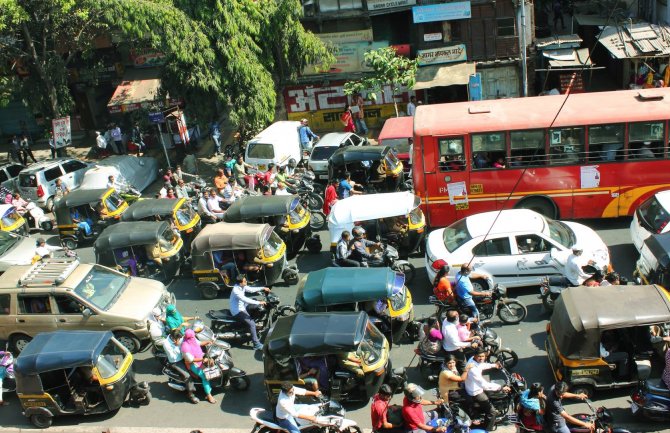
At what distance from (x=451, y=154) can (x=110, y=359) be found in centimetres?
921

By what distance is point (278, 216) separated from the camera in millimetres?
17312

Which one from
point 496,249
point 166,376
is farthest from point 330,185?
point 166,376

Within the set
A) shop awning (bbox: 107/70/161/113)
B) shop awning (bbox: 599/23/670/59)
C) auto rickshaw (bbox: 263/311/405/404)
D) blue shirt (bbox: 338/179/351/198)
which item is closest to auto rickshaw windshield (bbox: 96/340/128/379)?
auto rickshaw (bbox: 263/311/405/404)

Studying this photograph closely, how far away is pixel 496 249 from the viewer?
14.2 metres

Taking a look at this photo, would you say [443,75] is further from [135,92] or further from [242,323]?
[242,323]

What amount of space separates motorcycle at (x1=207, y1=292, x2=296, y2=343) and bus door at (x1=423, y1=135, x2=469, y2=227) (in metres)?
5.04

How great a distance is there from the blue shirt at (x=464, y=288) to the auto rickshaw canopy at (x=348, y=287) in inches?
42.1

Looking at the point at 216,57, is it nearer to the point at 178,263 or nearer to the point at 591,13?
the point at 178,263

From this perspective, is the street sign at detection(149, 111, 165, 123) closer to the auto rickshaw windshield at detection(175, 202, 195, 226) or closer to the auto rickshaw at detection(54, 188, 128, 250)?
the auto rickshaw at detection(54, 188, 128, 250)

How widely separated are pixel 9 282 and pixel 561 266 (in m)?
11.5

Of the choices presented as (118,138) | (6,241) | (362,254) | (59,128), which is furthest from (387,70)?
(6,241)

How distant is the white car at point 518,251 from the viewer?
14.0 metres

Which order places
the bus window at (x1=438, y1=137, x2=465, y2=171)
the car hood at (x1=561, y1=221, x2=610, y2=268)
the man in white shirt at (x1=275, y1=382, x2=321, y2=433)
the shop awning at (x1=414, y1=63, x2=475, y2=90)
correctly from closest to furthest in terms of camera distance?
the man in white shirt at (x1=275, y1=382, x2=321, y2=433) < the car hood at (x1=561, y1=221, x2=610, y2=268) < the bus window at (x1=438, y1=137, x2=465, y2=171) < the shop awning at (x1=414, y1=63, x2=475, y2=90)

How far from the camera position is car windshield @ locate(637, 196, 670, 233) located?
14.3 m
